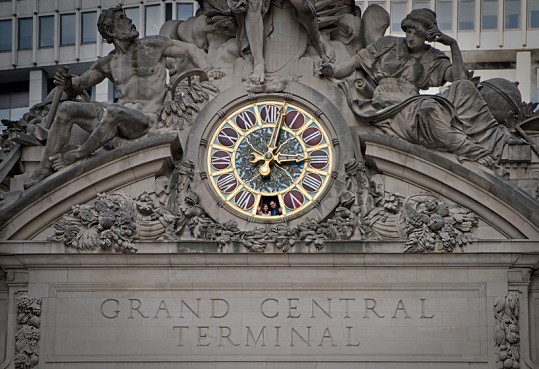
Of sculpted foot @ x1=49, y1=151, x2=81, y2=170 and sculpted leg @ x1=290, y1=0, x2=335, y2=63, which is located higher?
sculpted leg @ x1=290, y1=0, x2=335, y2=63

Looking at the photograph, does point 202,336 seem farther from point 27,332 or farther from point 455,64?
point 455,64

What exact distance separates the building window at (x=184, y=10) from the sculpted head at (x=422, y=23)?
60.0 ft

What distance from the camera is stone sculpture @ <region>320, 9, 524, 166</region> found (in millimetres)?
37469

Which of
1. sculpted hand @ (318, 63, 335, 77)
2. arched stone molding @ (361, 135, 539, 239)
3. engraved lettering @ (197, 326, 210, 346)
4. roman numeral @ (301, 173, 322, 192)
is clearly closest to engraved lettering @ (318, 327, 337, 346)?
engraved lettering @ (197, 326, 210, 346)

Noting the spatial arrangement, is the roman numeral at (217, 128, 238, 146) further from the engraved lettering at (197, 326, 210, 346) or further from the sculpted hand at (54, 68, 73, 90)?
the engraved lettering at (197, 326, 210, 346)

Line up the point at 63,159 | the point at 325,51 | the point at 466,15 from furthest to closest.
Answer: the point at 466,15, the point at 325,51, the point at 63,159

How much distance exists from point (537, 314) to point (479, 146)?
10.0ft

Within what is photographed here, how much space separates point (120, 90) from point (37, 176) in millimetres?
2241

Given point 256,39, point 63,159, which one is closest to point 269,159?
point 256,39

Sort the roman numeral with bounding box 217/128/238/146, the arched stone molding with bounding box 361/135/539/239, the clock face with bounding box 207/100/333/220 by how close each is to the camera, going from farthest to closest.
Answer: the roman numeral with bounding box 217/128/238/146 → the clock face with bounding box 207/100/333/220 → the arched stone molding with bounding box 361/135/539/239

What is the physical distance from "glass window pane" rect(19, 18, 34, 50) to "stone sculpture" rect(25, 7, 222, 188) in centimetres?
1825

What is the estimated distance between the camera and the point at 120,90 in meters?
39.0

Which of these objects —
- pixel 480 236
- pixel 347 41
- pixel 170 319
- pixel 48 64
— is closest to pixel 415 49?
pixel 347 41

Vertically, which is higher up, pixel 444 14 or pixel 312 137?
pixel 444 14
